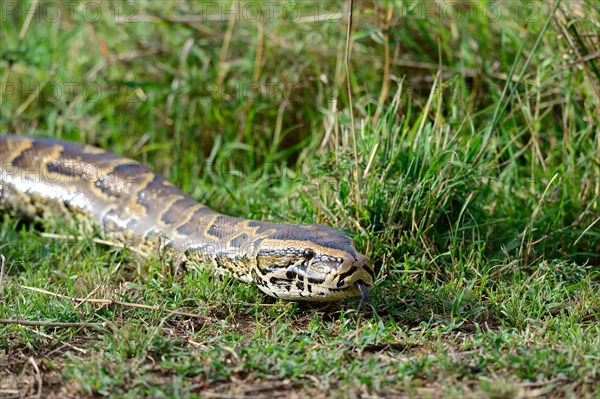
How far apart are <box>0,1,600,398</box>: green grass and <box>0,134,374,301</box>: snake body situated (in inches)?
7.3

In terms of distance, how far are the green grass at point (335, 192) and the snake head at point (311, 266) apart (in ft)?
0.56

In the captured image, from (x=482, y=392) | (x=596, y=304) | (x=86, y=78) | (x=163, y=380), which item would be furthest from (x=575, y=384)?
(x=86, y=78)

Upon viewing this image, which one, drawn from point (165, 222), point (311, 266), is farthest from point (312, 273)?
point (165, 222)

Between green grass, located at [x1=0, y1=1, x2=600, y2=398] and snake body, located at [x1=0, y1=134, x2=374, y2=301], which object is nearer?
green grass, located at [x1=0, y1=1, x2=600, y2=398]

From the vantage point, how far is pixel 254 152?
731cm

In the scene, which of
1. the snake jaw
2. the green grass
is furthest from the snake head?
the green grass

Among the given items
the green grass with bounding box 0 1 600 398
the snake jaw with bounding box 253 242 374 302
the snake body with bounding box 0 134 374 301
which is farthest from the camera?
the snake body with bounding box 0 134 374 301

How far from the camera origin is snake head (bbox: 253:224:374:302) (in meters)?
4.42

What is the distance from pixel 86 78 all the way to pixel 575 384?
6011 mm

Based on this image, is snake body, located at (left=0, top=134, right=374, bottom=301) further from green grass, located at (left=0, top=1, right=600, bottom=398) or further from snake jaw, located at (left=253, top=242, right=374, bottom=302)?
green grass, located at (left=0, top=1, right=600, bottom=398)

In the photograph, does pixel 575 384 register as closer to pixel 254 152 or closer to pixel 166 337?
pixel 166 337

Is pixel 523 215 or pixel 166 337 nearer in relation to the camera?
pixel 166 337

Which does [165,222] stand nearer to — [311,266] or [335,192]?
[335,192]

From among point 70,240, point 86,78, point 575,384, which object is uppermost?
point 86,78
